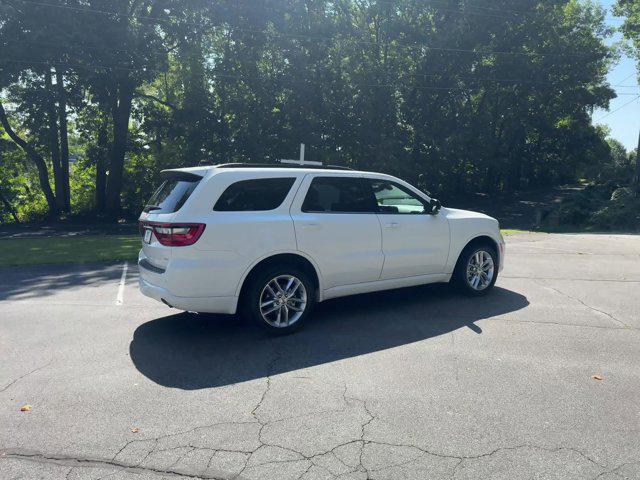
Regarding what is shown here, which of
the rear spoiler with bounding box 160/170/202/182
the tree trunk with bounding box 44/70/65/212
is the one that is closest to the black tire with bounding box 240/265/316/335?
the rear spoiler with bounding box 160/170/202/182

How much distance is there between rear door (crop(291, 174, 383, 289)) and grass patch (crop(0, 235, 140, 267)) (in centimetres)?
743

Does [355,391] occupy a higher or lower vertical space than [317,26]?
lower

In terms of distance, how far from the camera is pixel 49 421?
3.80m

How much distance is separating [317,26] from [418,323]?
25.2 m

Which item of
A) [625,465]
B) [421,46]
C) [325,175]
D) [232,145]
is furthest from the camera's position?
[421,46]

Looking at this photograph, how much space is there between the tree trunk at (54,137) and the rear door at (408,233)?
75.8ft

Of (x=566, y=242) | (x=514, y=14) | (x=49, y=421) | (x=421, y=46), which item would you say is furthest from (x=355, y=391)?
(x=514, y=14)

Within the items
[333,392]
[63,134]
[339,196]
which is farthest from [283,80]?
[333,392]

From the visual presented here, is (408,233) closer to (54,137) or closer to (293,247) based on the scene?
(293,247)

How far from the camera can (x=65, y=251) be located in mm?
13758

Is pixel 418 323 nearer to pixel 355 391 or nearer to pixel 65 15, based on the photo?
pixel 355 391

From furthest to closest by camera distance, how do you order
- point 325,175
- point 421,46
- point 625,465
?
point 421,46 → point 325,175 → point 625,465

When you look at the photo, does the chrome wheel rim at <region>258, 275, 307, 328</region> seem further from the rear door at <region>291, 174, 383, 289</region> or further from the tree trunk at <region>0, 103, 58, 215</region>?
the tree trunk at <region>0, 103, 58, 215</region>

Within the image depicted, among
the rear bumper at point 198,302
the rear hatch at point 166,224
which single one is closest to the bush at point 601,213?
the rear bumper at point 198,302
